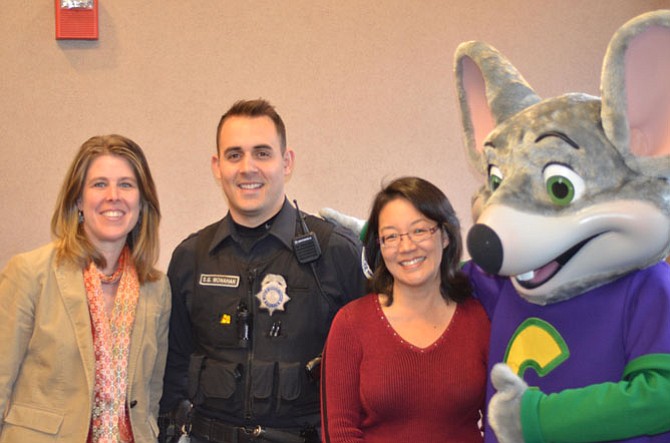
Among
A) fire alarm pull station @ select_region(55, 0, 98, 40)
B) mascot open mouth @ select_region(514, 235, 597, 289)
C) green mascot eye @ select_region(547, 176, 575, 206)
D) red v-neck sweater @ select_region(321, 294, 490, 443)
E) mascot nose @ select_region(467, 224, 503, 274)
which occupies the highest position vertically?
fire alarm pull station @ select_region(55, 0, 98, 40)

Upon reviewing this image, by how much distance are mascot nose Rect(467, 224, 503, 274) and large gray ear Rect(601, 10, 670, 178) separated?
0.97 ft

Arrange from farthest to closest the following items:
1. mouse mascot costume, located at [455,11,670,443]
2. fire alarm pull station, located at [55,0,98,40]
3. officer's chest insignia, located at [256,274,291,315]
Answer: fire alarm pull station, located at [55,0,98,40]
officer's chest insignia, located at [256,274,291,315]
mouse mascot costume, located at [455,11,670,443]

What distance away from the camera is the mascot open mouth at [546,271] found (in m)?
1.56

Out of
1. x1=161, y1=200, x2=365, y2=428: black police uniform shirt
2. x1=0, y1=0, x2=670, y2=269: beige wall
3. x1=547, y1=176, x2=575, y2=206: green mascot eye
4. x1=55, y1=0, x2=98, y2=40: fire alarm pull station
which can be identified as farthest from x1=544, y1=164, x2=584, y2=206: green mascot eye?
x1=55, y1=0, x2=98, y2=40: fire alarm pull station

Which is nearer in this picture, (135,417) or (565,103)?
(565,103)

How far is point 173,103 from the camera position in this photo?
3146 millimetres

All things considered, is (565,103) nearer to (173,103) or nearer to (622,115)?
(622,115)

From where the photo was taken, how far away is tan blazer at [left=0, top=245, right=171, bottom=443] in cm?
202

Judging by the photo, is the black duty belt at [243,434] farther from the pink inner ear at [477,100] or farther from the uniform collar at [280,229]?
the pink inner ear at [477,100]

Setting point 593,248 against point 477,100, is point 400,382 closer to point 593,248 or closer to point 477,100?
point 593,248

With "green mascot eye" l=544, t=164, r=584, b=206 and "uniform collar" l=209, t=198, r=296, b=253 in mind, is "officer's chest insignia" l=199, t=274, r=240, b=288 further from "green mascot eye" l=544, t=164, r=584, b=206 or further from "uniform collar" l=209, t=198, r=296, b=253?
"green mascot eye" l=544, t=164, r=584, b=206

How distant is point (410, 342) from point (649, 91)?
751 mm

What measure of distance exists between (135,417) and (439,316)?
0.88 m

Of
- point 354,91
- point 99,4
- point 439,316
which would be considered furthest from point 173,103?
point 439,316
